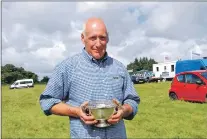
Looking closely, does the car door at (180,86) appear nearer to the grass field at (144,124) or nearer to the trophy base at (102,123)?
the grass field at (144,124)

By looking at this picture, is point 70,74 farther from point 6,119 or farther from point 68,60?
point 6,119

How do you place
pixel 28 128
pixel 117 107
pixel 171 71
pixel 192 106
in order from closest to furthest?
pixel 117 107 < pixel 28 128 < pixel 192 106 < pixel 171 71

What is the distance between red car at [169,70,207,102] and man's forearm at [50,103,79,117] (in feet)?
35.0

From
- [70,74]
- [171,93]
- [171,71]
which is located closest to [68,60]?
[70,74]

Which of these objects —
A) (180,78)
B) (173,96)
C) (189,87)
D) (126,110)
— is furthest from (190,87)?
(126,110)

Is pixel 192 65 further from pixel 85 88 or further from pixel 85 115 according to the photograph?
pixel 85 115

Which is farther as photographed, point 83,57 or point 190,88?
point 190,88

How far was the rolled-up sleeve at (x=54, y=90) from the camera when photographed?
2.81 m

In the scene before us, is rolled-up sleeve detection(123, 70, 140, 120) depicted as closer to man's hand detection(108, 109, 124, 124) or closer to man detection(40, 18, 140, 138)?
man detection(40, 18, 140, 138)

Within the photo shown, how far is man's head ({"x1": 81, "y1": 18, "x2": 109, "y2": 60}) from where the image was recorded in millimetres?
2838

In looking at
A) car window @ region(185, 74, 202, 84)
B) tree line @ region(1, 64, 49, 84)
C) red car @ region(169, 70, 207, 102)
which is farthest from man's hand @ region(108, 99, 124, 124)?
car window @ region(185, 74, 202, 84)

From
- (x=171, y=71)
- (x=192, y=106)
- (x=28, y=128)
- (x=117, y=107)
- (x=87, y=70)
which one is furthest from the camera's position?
(x=171, y=71)

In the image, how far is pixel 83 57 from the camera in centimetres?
296

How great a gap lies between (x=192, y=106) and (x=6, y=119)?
5.83 m
